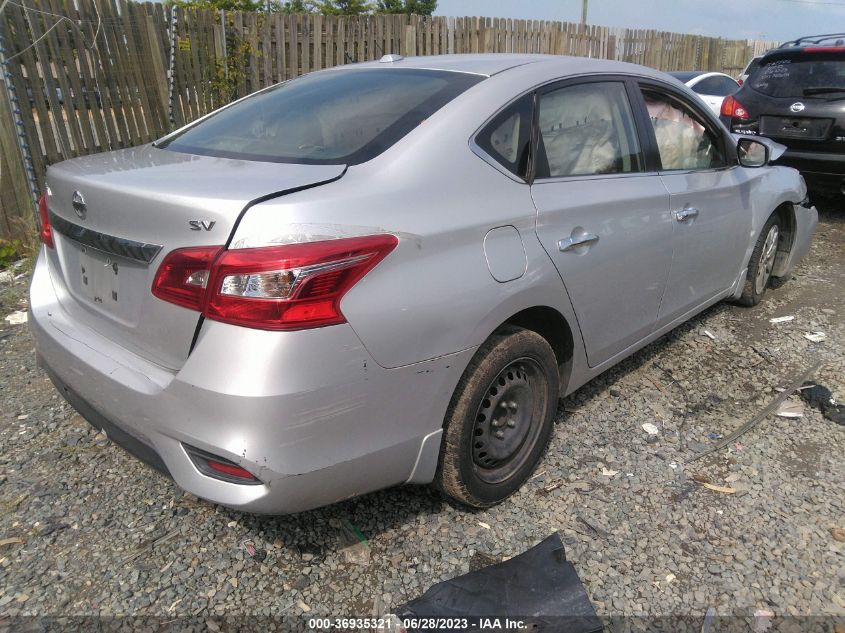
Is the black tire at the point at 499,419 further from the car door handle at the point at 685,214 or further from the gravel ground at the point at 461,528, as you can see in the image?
the car door handle at the point at 685,214

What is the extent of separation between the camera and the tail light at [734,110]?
22.9ft

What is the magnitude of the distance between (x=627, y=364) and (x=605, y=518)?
1526mm

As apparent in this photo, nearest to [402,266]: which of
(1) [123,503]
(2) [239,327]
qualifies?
(2) [239,327]

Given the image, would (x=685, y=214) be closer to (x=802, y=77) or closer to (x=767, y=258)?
(x=767, y=258)

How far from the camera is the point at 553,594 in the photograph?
2.20 m

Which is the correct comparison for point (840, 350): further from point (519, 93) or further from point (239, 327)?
point (239, 327)

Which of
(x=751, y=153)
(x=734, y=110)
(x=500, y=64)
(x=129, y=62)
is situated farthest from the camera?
(x=734, y=110)

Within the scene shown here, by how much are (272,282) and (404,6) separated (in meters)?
47.9

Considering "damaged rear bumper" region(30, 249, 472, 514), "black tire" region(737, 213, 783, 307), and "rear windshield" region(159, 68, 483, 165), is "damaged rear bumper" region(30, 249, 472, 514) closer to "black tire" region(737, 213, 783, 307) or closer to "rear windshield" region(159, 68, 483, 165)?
"rear windshield" region(159, 68, 483, 165)

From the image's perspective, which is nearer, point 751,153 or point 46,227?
point 46,227

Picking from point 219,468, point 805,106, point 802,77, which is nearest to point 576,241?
point 219,468

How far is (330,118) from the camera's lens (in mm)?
2537

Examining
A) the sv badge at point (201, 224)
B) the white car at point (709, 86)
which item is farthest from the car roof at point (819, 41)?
the sv badge at point (201, 224)

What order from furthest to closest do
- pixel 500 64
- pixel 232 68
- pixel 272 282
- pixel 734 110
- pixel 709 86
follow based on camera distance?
pixel 709 86
pixel 232 68
pixel 734 110
pixel 500 64
pixel 272 282
